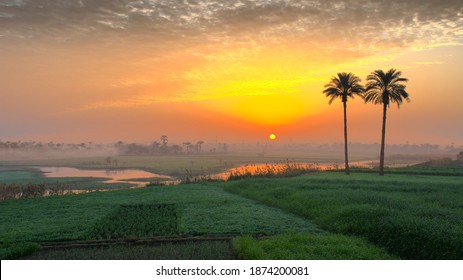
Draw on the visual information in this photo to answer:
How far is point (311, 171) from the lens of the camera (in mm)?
51969

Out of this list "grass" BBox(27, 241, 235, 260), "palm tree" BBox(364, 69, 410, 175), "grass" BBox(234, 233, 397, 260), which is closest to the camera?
"grass" BBox(234, 233, 397, 260)

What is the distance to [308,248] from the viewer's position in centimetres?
1353

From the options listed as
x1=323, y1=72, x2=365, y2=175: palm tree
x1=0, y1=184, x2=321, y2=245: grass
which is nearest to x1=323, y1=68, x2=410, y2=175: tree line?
x1=323, y1=72, x2=365, y2=175: palm tree

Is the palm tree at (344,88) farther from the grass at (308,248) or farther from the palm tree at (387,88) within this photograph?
the grass at (308,248)

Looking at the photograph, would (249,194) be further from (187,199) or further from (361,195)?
(361,195)

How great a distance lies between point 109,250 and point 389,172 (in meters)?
42.1

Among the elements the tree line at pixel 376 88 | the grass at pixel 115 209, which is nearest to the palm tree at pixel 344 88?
the tree line at pixel 376 88

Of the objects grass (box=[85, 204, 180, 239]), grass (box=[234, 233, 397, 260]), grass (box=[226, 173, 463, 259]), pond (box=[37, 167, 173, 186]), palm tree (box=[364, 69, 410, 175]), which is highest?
palm tree (box=[364, 69, 410, 175])

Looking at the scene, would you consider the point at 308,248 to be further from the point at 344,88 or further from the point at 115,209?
the point at 344,88

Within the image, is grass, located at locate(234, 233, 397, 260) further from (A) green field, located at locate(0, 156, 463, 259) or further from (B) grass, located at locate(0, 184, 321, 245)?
(B) grass, located at locate(0, 184, 321, 245)

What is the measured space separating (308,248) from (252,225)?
199 inches

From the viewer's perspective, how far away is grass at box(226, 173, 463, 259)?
1351 cm

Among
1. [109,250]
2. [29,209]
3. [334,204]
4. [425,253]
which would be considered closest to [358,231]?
[425,253]

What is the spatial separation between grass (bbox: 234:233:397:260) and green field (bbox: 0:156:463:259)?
0.13 feet
